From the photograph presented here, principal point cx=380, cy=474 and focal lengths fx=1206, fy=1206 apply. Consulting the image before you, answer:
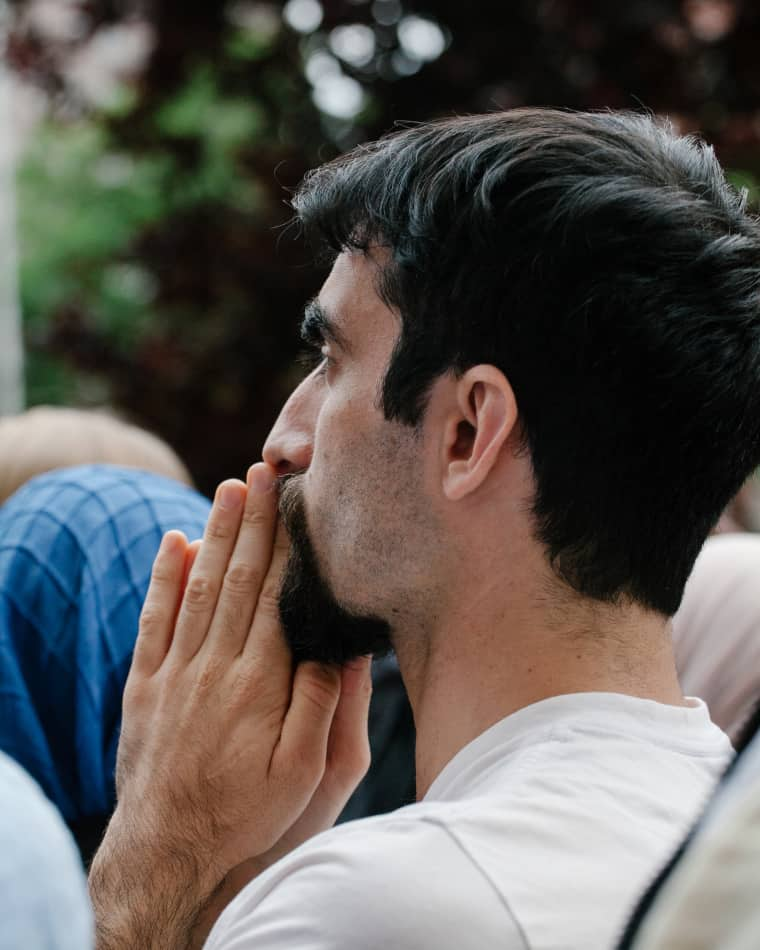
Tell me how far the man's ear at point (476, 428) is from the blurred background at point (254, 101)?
3.37m

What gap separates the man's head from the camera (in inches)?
63.8

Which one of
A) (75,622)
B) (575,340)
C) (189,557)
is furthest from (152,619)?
(575,340)

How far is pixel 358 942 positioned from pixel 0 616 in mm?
1357

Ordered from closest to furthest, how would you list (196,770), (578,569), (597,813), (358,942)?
(358,942), (597,813), (578,569), (196,770)

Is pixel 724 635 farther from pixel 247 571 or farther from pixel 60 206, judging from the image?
pixel 60 206

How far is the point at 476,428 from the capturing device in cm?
166

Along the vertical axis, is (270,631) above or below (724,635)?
above

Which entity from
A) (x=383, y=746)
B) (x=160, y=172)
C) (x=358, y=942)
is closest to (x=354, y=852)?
(x=358, y=942)

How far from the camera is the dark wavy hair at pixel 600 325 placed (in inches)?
63.7

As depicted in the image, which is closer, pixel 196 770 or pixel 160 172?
pixel 196 770

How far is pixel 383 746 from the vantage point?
130 inches

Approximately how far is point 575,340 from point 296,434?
1.72ft

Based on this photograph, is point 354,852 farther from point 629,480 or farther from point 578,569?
point 629,480

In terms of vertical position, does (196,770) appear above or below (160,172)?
below
